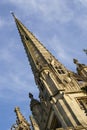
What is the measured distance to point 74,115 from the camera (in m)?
35.7

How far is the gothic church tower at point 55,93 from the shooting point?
36.4 metres

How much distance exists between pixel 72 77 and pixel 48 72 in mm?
2546

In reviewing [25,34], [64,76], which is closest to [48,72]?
[64,76]

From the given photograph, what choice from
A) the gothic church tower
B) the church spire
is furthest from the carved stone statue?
the church spire

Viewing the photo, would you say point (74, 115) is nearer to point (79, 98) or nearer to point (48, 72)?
point (79, 98)

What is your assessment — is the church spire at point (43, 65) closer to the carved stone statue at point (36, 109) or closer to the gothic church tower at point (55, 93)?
the gothic church tower at point (55, 93)

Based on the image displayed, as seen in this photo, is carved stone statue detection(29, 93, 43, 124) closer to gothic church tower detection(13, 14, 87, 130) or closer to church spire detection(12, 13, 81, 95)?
gothic church tower detection(13, 14, 87, 130)

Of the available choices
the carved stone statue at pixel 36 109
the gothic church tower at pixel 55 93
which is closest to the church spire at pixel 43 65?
the gothic church tower at pixel 55 93

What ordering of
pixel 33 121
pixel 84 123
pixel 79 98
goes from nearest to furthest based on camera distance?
pixel 84 123 < pixel 79 98 < pixel 33 121

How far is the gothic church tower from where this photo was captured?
36.4 m

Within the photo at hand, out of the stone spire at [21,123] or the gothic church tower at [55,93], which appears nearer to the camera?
the gothic church tower at [55,93]

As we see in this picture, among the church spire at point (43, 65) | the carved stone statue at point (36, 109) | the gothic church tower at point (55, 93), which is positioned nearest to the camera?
the gothic church tower at point (55, 93)

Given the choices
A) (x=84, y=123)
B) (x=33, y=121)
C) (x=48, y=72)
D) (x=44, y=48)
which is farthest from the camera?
(x=44, y=48)

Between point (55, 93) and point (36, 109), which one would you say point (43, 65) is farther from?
point (55, 93)
